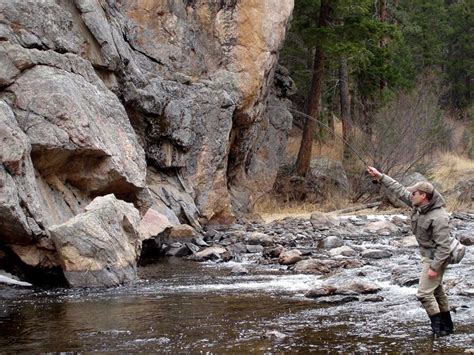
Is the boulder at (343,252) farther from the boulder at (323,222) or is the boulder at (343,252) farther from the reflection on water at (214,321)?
the boulder at (323,222)

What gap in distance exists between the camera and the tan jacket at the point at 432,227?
6598 mm

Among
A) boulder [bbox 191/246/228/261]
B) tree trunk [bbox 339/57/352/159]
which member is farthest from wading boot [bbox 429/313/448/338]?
tree trunk [bbox 339/57/352/159]

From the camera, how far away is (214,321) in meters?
7.69

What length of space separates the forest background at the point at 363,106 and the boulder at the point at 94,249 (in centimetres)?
1211

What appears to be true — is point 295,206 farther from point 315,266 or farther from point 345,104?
point 315,266

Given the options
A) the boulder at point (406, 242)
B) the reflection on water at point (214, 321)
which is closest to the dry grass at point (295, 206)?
the boulder at point (406, 242)

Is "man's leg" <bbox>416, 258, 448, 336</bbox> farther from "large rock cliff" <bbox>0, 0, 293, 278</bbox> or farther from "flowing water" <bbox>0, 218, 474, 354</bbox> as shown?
"large rock cliff" <bbox>0, 0, 293, 278</bbox>

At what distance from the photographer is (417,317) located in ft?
24.8

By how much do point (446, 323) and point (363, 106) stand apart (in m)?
23.0

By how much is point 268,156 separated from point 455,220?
7.44m

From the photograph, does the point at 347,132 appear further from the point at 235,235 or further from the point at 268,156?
the point at 235,235

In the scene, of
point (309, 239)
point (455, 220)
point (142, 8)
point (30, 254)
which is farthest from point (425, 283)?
point (142, 8)

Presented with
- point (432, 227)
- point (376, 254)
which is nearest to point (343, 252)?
point (376, 254)

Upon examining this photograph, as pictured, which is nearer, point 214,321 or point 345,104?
point 214,321
